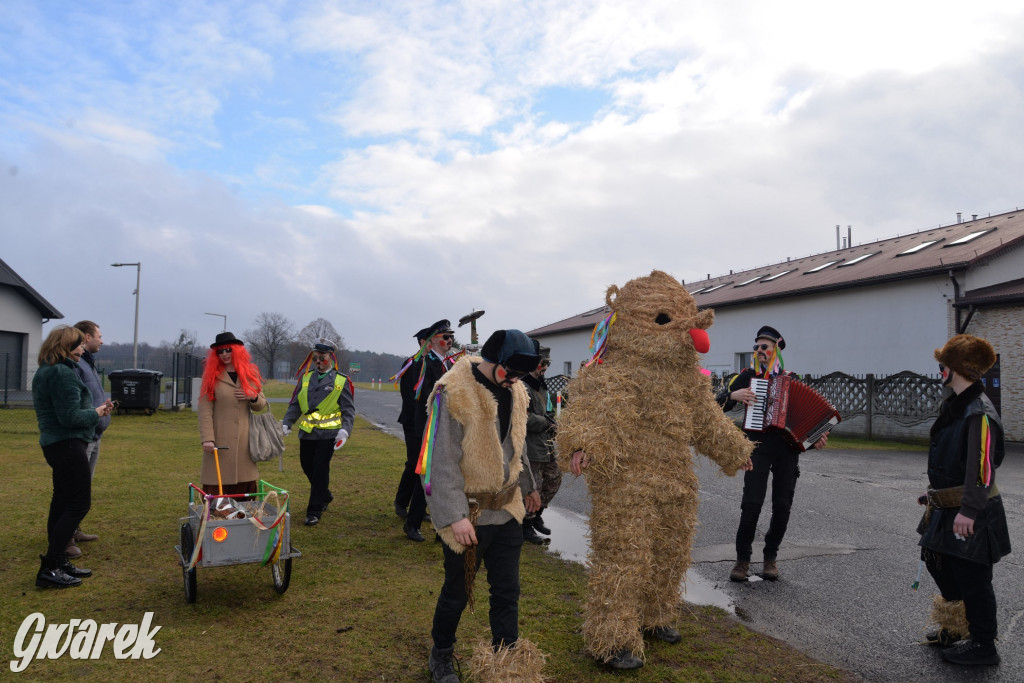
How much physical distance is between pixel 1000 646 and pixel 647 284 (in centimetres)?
327

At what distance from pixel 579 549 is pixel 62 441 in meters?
4.68

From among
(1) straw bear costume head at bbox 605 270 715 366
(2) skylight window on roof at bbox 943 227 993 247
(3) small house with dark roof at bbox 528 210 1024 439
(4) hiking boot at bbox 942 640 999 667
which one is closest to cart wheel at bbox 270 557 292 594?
(1) straw bear costume head at bbox 605 270 715 366

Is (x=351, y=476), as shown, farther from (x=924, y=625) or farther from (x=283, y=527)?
(x=924, y=625)

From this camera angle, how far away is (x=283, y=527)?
483 centimetres

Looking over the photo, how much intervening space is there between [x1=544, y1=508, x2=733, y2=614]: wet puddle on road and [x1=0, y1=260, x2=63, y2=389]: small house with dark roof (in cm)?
2881

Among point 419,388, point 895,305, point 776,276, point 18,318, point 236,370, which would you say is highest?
A: point 776,276

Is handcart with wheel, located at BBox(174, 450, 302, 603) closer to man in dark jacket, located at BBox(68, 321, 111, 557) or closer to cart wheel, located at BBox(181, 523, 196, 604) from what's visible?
cart wheel, located at BBox(181, 523, 196, 604)

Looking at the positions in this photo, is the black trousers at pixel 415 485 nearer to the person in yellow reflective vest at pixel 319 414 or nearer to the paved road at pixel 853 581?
the person in yellow reflective vest at pixel 319 414

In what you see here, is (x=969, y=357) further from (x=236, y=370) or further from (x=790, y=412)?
(x=236, y=370)

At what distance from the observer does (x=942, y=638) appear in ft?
14.5

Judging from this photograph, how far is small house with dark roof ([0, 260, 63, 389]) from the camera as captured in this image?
98.1ft

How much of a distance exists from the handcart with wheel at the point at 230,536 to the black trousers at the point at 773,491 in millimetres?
3741

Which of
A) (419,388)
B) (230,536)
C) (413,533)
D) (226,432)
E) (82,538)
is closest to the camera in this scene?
(230,536)

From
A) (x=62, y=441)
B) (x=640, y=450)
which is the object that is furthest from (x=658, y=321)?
(x=62, y=441)
